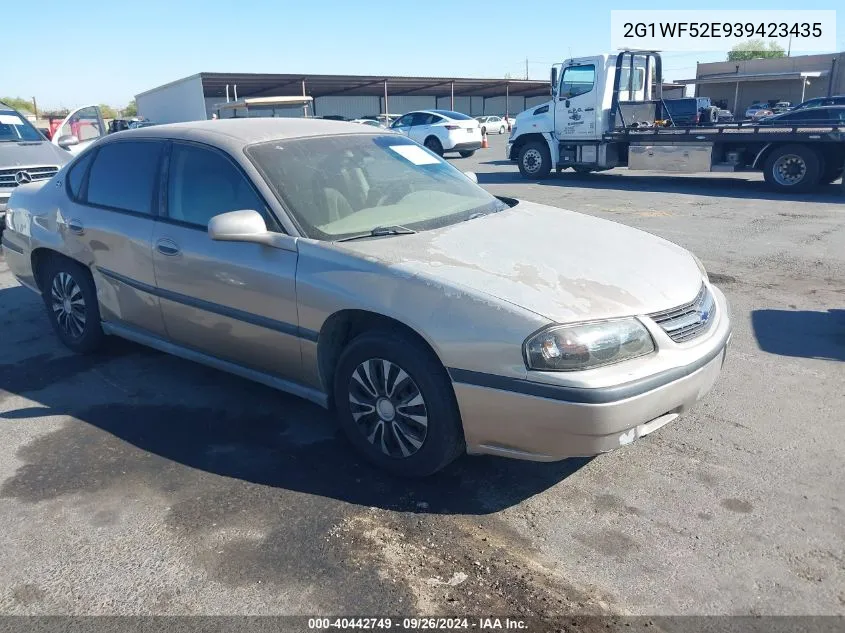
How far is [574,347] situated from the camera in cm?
284

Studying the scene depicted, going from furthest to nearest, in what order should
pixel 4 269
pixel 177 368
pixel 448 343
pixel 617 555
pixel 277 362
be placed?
pixel 4 269 < pixel 177 368 < pixel 277 362 < pixel 448 343 < pixel 617 555

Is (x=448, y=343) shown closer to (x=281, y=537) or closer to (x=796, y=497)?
(x=281, y=537)

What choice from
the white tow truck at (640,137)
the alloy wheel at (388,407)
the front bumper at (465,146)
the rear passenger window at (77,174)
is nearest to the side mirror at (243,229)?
the alloy wheel at (388,407)

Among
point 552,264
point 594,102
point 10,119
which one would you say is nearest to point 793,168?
point 594,102

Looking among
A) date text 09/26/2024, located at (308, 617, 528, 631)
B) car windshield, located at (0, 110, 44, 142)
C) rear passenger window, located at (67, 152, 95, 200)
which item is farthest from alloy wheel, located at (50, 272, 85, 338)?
car windshield, located at (0, 110, 44, 142)

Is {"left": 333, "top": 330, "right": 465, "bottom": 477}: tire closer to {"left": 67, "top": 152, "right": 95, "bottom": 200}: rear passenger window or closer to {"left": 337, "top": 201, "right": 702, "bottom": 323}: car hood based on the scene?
{"left": 337, "top": 201, "right": 702, "bottom": 323}: car hood

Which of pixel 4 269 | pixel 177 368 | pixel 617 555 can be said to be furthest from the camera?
pixel 4 269

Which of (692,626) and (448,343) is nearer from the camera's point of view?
(692,626)

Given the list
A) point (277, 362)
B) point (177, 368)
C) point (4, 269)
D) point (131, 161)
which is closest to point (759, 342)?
point (277, 362)

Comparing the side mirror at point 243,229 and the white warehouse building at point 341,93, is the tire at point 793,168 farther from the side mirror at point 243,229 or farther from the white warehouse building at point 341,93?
the white warehouse building at point 341,93

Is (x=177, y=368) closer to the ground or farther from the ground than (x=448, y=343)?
closer to the ground

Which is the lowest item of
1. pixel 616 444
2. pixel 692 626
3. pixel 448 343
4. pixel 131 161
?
pixel 692 626

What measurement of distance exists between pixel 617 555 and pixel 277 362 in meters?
1.95

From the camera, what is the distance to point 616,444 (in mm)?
2955
